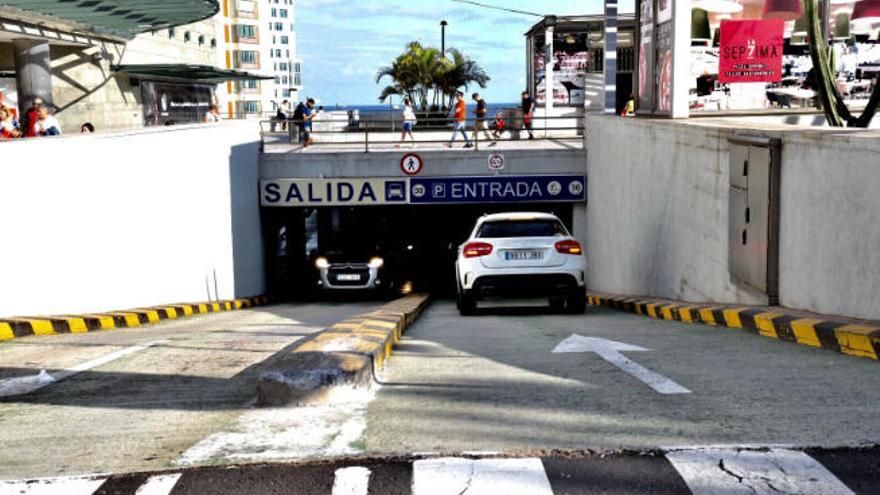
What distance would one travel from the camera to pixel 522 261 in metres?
14.6

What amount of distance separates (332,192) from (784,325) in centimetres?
1871

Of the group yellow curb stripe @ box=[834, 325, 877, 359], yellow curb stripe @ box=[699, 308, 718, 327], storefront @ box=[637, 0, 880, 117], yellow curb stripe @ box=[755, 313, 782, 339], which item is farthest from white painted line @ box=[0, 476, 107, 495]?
storefront @ box=[637, 0, 880, 117]

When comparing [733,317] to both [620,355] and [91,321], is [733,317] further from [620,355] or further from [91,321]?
[91,321]

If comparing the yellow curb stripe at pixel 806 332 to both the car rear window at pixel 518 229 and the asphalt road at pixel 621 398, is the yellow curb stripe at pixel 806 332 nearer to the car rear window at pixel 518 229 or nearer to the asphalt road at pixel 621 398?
the asphalt road at pixel 621 398

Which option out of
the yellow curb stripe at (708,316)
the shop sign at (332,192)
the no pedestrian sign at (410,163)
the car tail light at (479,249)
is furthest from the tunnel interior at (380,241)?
the yellow curb stripe at (708,316)

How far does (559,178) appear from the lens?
2706 cm

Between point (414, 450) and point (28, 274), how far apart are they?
35.2ft

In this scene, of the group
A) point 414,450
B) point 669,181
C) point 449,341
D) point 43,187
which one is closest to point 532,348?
point 449,341

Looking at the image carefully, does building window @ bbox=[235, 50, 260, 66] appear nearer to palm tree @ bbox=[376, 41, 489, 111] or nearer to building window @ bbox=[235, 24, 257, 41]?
building window @ bbox=[235, 24, 257, 41]

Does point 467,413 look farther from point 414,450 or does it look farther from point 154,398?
point 154,398

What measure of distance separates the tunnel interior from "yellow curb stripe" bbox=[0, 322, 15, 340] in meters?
7.85

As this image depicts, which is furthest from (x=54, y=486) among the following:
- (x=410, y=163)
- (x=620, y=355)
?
(x=410, y=163)

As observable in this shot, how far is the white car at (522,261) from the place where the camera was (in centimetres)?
1464

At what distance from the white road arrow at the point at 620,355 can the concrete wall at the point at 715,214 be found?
2.50 meters
